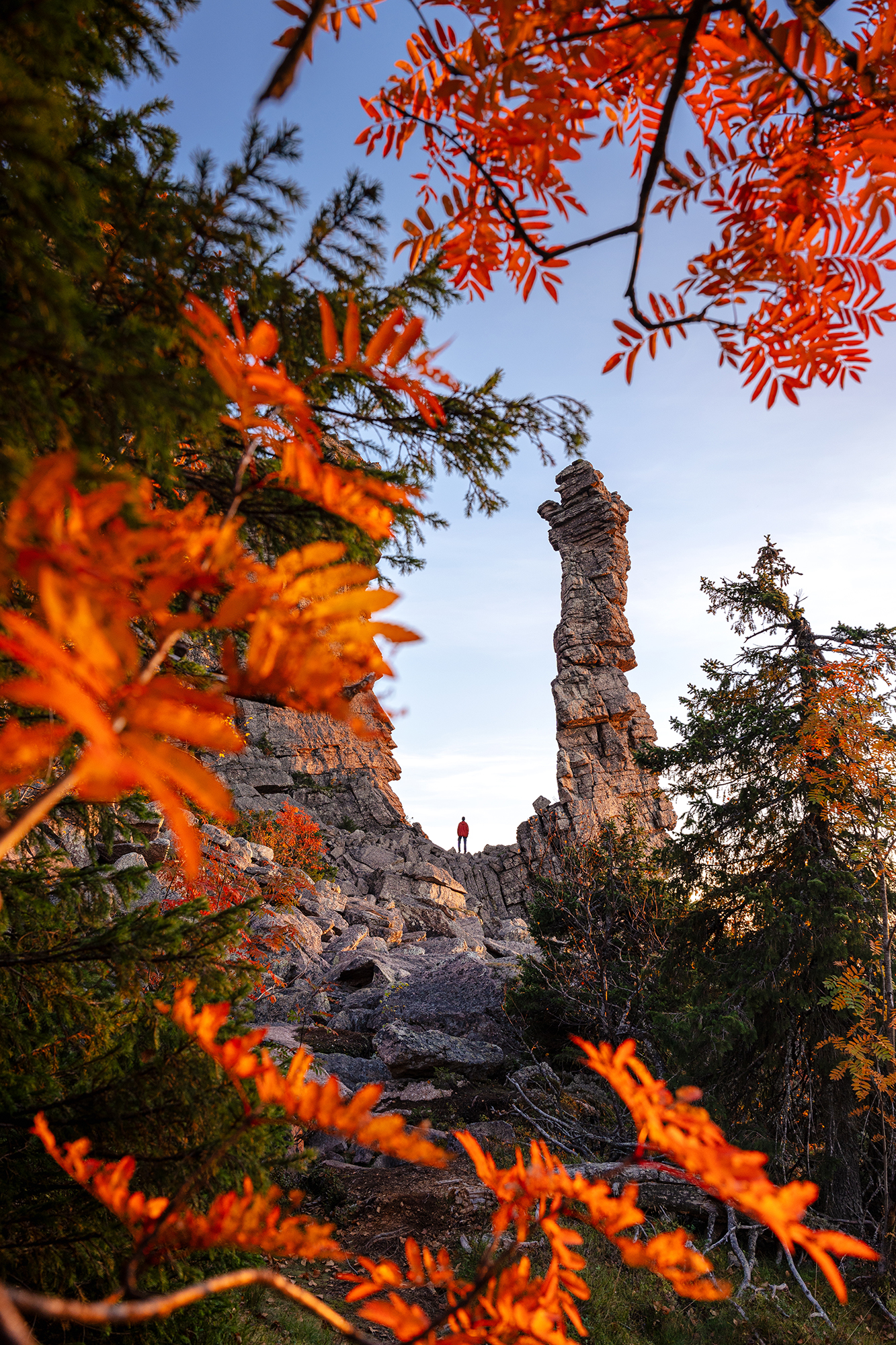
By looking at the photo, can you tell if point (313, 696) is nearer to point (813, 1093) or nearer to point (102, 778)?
point (102, 778)

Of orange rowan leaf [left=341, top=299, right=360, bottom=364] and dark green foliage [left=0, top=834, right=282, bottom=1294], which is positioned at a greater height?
Answer: orange rowan leaf [left=341, top=299, right=360, bottom=364]

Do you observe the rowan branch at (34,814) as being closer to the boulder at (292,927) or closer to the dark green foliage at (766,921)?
the dark green foliage at (766,921)

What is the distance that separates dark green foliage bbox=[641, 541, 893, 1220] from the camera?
6625 mm

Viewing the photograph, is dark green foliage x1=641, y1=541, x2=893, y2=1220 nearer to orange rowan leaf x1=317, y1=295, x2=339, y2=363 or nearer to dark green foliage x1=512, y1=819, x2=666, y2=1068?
dark green foliage x1=512, y1=819, x2=666, y2=1068

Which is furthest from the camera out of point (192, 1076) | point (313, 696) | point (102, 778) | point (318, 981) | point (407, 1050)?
point (318, 981)

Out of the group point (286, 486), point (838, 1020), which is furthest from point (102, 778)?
point (838, 1020)

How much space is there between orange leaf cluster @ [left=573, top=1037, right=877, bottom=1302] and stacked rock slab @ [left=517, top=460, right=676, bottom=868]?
25.1 meters

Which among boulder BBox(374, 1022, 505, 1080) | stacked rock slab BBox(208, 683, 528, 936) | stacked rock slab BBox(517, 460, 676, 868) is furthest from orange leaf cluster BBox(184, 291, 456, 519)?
stacked rock slab BBox(517, 460, 676, 868)

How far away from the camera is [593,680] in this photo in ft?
97.9

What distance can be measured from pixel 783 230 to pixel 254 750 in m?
27.7

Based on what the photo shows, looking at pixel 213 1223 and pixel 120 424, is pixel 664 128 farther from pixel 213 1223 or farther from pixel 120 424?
pixel 213 1223

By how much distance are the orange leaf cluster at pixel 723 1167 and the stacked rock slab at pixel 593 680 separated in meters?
25.1

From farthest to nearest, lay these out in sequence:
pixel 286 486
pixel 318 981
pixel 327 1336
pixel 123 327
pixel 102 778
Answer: pixel 318 981 < pixel 327 1336 < pixel 123 327 < pixel 286 486 < pixel 102 778

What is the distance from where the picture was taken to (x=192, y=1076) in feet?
6.63
